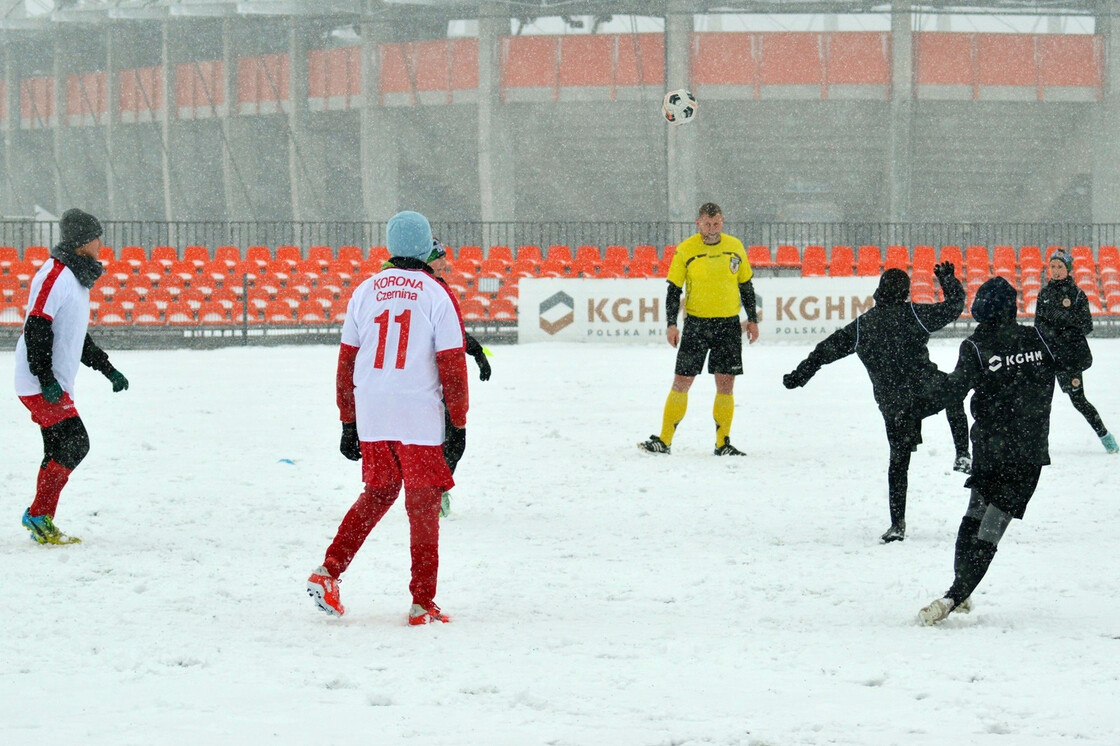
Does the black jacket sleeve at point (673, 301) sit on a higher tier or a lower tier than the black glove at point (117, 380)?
higher

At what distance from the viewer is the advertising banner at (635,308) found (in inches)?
869

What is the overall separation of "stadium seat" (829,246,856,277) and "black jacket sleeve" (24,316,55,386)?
1989cm

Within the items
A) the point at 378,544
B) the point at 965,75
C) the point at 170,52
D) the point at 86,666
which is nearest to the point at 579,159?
the point at 965,75

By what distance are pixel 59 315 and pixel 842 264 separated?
20311 mm

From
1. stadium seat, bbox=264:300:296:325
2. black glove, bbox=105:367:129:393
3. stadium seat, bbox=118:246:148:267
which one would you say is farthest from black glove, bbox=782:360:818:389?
stadium seat, bbox=118:246:148:267

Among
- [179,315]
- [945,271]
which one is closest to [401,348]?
[945,271]

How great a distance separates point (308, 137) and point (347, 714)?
36899 mm

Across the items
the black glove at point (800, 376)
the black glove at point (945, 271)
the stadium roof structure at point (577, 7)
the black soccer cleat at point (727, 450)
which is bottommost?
the black soccer cleat at point (727, 450)

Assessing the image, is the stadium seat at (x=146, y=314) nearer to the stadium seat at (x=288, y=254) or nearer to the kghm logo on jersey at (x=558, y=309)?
the stadium seat at (x=288, y=254)

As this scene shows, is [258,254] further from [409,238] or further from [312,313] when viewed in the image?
[409,238]

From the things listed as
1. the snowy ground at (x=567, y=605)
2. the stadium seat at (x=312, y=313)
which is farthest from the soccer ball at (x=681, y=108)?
the snowy ground at (x=567, y=605)

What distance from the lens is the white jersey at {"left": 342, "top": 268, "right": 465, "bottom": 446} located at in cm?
540

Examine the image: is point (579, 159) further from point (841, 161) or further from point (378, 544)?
point (378, 544)

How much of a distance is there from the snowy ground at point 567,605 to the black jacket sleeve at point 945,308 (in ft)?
3.75
